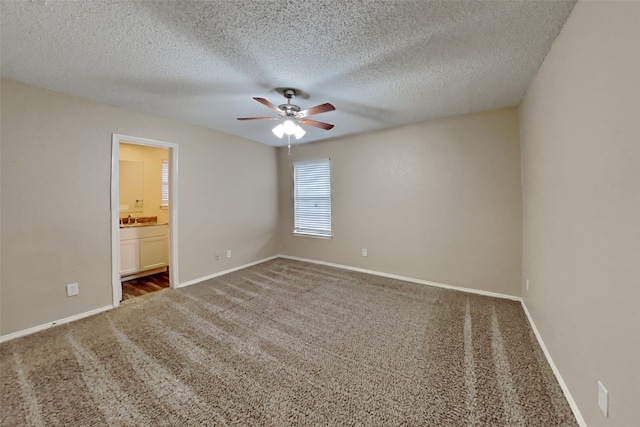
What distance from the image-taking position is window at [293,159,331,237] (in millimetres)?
4543

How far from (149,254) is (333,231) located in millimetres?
3252

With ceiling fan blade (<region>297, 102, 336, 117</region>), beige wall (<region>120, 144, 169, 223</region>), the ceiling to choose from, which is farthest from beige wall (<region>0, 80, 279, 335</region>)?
ceiling fan blade (<region>297, 102, 336, 117</region>)

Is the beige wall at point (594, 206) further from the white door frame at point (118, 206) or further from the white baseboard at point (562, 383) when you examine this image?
the white door frame at point (118, 206)

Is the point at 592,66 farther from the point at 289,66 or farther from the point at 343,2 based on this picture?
the point at 289,66

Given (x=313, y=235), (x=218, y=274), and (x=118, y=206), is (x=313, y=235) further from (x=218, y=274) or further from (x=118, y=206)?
(x=118, y=206)

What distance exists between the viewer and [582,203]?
4.42 feet

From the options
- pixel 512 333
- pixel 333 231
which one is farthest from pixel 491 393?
pixel 333 231

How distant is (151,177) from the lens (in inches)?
178

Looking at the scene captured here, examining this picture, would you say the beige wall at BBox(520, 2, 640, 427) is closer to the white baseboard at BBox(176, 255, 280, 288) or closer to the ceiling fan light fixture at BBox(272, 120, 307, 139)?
the ceiling fan light fixture at BBox(272, 120, 307, 139)

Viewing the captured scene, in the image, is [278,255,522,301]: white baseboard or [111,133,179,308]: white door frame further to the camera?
[278,255,522,301]: white baseboard

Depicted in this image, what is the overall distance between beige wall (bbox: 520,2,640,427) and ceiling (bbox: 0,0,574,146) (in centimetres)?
38

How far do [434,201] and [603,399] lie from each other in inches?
99.2

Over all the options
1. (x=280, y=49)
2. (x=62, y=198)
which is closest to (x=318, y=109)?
(x=280, y=49)

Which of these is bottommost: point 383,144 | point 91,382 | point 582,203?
point 91,382
